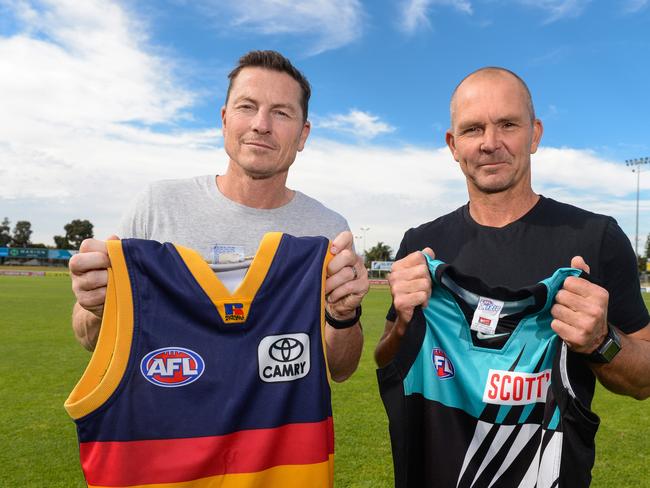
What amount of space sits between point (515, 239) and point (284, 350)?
1333 millimetres

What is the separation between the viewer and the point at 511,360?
2230mm

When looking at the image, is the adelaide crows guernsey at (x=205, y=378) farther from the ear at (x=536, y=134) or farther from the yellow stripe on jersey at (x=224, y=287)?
the ear at (x=536, y=134)

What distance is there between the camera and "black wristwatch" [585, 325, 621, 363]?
2139 mm

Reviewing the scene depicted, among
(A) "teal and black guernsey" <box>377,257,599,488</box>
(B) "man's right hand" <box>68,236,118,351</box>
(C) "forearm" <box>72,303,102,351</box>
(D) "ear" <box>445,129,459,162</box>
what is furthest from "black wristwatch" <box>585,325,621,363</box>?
(C) "forearm" <box>72,303,102,351</box>

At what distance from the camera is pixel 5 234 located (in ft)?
327

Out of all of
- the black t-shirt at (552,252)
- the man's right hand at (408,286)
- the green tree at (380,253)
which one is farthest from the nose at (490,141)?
the green tree at (380,253)

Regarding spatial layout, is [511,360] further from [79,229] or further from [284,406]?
[79,229]

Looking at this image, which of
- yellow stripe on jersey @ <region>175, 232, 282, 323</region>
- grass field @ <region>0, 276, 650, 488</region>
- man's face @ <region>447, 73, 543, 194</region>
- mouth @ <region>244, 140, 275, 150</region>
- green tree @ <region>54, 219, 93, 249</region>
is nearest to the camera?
yellow stripe on jersey @ <region>175, 232, 282, 323</region>

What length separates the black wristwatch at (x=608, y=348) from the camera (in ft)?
7.02

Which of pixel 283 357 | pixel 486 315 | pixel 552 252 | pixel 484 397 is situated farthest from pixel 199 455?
pixel 552 252

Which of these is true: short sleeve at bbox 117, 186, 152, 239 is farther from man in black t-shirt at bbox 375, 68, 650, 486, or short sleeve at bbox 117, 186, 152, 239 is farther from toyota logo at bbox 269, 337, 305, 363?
man in black t-shirt at bbox 375, 68, 650, 486

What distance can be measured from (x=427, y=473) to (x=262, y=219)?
4.64ft

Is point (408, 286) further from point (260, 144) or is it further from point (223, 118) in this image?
point (223, 118)

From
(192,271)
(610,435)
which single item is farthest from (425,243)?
(610,435)
